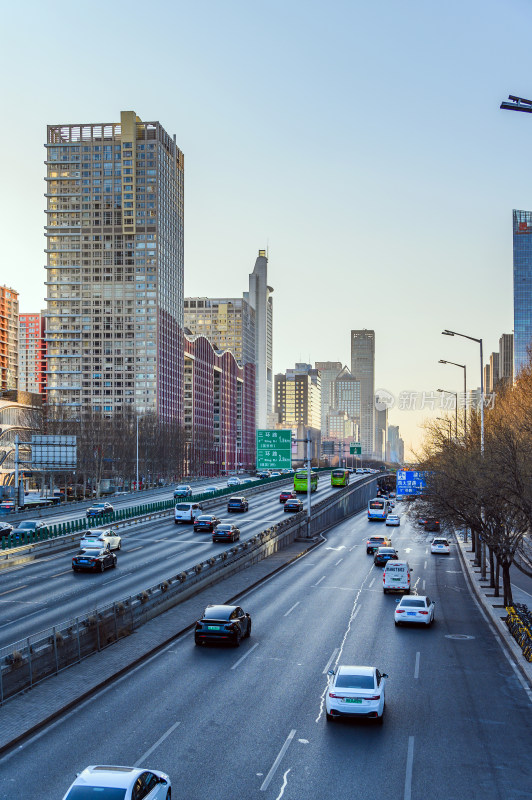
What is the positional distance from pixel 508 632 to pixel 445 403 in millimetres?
55239

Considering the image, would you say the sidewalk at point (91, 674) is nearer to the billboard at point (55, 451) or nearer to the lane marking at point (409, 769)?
the lane marking at point (409, 769)

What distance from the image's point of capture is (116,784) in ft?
38.2

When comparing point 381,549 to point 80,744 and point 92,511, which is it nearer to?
point 92,511

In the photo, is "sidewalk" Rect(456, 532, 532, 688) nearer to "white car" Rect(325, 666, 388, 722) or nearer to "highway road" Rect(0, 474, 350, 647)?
"white car" Rect(325, 666, 388, 722)

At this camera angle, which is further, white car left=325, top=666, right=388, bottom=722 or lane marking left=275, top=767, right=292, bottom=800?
white car left=325, top=666, right=388, bottom=722

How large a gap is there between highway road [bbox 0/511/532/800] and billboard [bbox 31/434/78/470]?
49.4 meters

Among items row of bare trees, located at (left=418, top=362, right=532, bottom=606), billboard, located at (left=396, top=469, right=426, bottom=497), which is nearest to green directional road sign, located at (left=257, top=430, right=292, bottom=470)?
billboard, located at (left=396, top=469, right=426, bottom=497)

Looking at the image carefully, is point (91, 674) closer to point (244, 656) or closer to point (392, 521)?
point (244, 656)

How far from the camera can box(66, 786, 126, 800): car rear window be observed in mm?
11359

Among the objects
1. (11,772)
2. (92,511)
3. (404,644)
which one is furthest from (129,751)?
(92,511)

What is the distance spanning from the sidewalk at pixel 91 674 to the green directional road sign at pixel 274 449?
2647 cm

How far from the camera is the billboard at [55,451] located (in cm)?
7638

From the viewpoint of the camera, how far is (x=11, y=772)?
49.8 feet

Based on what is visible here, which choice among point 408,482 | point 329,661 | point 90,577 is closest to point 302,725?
point 329,661
